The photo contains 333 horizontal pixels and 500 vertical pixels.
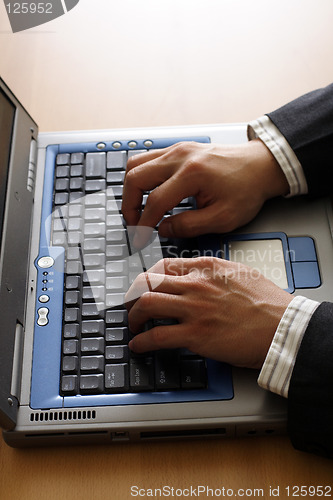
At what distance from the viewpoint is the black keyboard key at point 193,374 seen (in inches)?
24.7

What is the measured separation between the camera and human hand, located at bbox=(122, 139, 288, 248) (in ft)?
2.36

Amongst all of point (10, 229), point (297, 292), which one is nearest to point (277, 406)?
point (297, 292)

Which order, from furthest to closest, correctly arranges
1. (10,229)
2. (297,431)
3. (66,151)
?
(66,151)
(10,229)
(297,431)

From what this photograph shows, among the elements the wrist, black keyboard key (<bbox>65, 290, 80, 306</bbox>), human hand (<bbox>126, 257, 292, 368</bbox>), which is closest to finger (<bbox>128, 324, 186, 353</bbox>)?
human hand (<bbox>126, 257, 292, 368</bbox>)

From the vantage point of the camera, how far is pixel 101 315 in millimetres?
679

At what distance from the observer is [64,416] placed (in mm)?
622

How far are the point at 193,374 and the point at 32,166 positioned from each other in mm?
387

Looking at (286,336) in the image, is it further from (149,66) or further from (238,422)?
(149,66)

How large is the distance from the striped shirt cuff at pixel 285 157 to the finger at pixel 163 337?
26 centimetres

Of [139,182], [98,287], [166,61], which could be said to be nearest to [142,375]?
[98,287]

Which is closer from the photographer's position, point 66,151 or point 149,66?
point 66,151

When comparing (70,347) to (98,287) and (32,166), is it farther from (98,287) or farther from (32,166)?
(32,166)

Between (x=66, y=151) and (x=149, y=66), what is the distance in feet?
0.89

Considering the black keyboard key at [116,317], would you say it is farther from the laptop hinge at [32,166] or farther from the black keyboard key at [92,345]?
the laptop hinge at [32,166]
